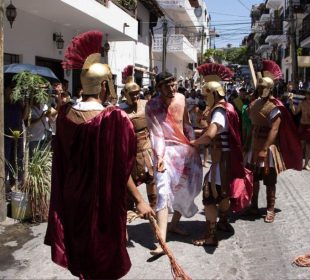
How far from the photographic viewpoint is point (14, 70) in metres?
7.01

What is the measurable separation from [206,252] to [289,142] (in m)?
1.90

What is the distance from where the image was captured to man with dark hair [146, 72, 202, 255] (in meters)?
4.81

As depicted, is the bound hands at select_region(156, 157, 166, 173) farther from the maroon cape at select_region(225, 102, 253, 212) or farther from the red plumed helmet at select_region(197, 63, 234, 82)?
the red plumed helmet at select_region(197, 63, 234, 82)

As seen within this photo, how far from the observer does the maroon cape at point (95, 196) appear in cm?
285

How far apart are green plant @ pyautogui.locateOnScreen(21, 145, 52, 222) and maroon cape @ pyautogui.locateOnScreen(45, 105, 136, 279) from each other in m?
2.69

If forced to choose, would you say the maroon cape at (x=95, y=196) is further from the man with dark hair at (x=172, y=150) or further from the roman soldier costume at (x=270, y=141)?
the roman soldier costume at (x=270, y=141)

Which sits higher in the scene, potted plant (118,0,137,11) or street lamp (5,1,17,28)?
potted plant (118,0,137,11)

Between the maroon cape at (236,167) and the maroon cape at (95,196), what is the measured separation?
2.05 metres

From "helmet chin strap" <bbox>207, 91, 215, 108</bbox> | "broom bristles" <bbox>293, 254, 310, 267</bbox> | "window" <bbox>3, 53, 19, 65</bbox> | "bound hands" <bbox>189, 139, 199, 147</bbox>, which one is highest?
"window" <bbox>3, 53, 19, 65</bbox>

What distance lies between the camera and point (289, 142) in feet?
19.3

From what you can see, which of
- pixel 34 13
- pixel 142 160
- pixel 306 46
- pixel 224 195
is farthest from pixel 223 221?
pixel 306 46

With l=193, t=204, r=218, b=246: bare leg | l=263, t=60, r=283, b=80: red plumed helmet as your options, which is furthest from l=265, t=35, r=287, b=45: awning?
l=193, t=204, r=218, b=246: bare leg

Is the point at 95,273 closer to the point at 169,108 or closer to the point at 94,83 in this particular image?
the point at 94,83

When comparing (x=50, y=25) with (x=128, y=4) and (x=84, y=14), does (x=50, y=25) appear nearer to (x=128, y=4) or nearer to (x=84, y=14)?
(x=84, y=14)
